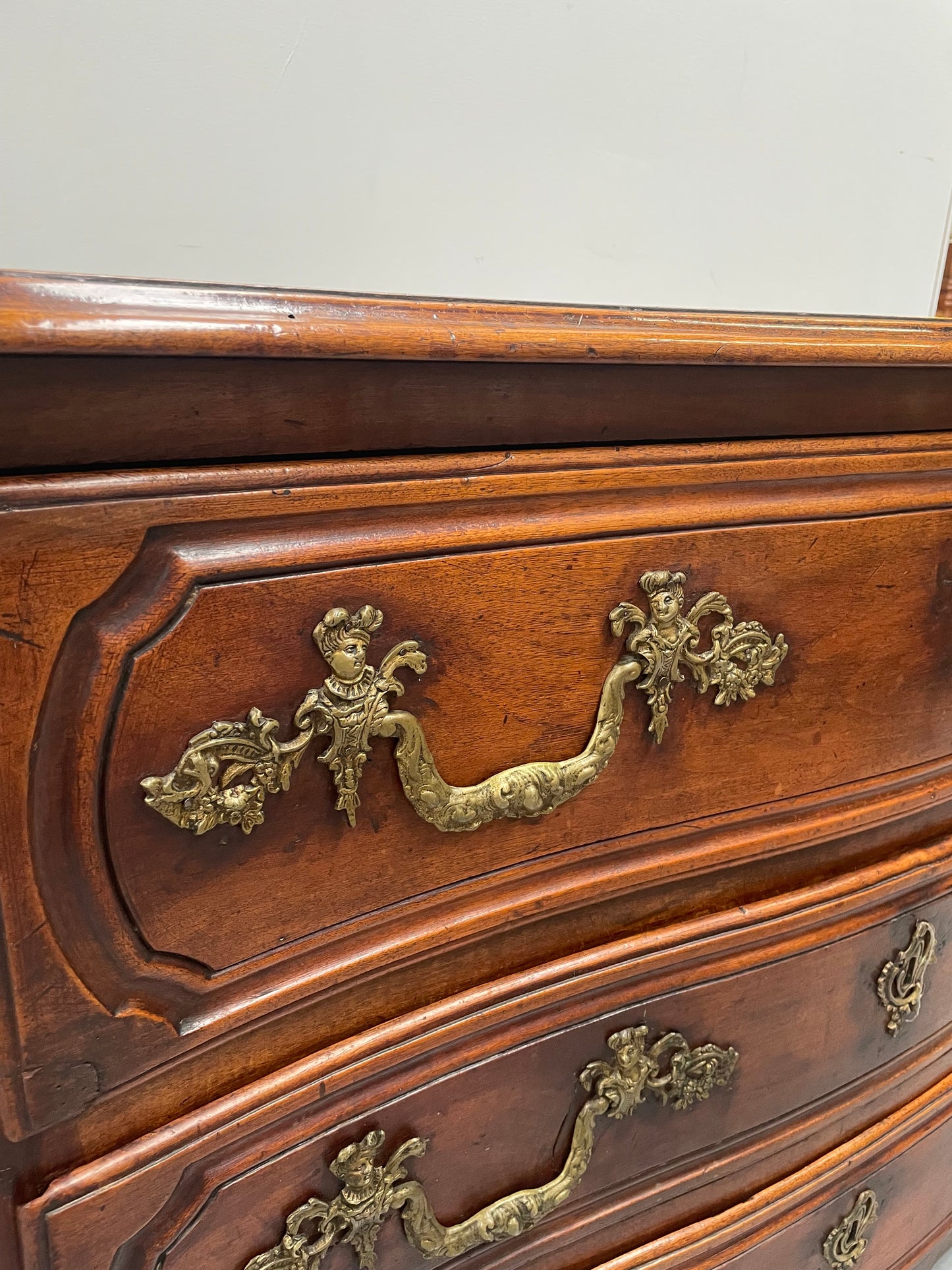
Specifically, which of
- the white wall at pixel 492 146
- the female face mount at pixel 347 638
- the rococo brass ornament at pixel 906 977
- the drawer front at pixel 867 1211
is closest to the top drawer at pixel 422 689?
the female face mount at pixel 347 638

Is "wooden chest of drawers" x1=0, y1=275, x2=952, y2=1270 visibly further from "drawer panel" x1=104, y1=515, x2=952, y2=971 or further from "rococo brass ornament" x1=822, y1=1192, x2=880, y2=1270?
"rococo brass ornament" x1=822, y1=1192, x2=880, y2=1270

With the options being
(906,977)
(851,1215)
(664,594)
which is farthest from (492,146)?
(851,1215)

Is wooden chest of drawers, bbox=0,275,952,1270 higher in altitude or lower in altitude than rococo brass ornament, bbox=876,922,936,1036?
higher

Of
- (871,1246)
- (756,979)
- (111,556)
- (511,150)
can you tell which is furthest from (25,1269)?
(511,150)

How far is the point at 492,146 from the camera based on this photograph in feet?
2.74

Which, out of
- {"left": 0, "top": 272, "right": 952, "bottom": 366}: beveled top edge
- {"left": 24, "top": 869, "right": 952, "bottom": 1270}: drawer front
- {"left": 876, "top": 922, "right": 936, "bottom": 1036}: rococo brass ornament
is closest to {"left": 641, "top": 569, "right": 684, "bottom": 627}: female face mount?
{"left": 0, "top": 272, "right": 952, "bottom": 366}: beveled top edge

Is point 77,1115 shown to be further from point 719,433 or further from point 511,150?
point 511,150

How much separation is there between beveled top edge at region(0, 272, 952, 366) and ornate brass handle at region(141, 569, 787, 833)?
0.36ft

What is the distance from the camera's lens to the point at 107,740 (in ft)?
1.15

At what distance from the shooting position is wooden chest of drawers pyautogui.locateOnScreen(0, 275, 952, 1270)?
0.34m

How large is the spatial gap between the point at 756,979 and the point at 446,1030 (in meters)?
0.23

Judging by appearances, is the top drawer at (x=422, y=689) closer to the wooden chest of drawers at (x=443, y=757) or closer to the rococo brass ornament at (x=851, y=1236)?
the wooden chest of drawers at (x=443, y=757)

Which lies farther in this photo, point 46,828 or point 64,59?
point 64,59

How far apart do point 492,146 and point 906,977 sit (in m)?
0.77
